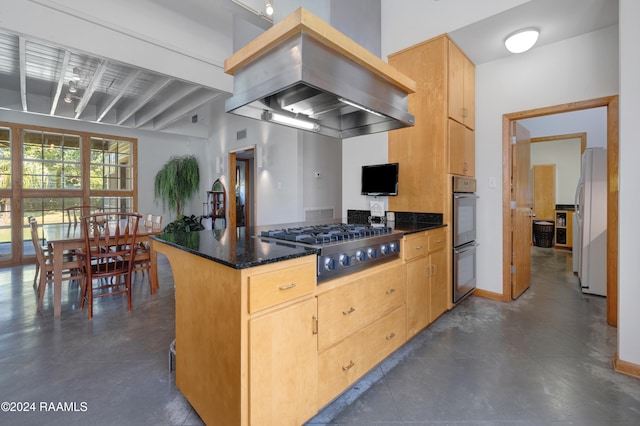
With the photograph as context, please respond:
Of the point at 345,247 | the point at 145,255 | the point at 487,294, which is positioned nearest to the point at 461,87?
the point at 487,294

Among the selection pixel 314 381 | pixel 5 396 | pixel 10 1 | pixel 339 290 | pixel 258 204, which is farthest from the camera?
pixel 258 204

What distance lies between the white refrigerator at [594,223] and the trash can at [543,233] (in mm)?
3274

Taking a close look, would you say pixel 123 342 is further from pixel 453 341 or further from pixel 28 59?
pixel 28 59

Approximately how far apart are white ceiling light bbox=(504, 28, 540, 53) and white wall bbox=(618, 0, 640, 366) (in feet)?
2.59

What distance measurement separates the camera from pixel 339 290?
1.55m

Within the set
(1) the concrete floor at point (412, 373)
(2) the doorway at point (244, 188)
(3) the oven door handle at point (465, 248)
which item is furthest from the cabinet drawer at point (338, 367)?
(2) the doorway at point (244, 188)

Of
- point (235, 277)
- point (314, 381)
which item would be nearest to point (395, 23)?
point (235, 277)

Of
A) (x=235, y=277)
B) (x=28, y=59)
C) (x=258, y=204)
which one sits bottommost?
(x=235, y=277)

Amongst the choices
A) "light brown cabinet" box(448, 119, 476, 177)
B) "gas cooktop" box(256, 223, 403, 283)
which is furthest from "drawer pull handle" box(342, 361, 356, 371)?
"light brown cabinet" box(448, 119, 476, 177)

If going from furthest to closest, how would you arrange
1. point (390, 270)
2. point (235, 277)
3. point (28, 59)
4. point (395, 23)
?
1. point (28, 59)
2. point (395, 23)
3. point (390, 270)
4. point (235, 277)

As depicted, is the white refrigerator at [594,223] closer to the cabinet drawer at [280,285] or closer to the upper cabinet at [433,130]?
the upper cabinet at [433,130]

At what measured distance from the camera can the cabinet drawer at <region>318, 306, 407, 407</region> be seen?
58.3 inches

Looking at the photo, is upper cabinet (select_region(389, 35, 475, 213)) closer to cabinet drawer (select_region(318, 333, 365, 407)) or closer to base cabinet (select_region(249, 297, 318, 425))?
cabinet drawer (select_region(318, 333, 365, 407))

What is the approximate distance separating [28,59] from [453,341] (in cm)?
626
